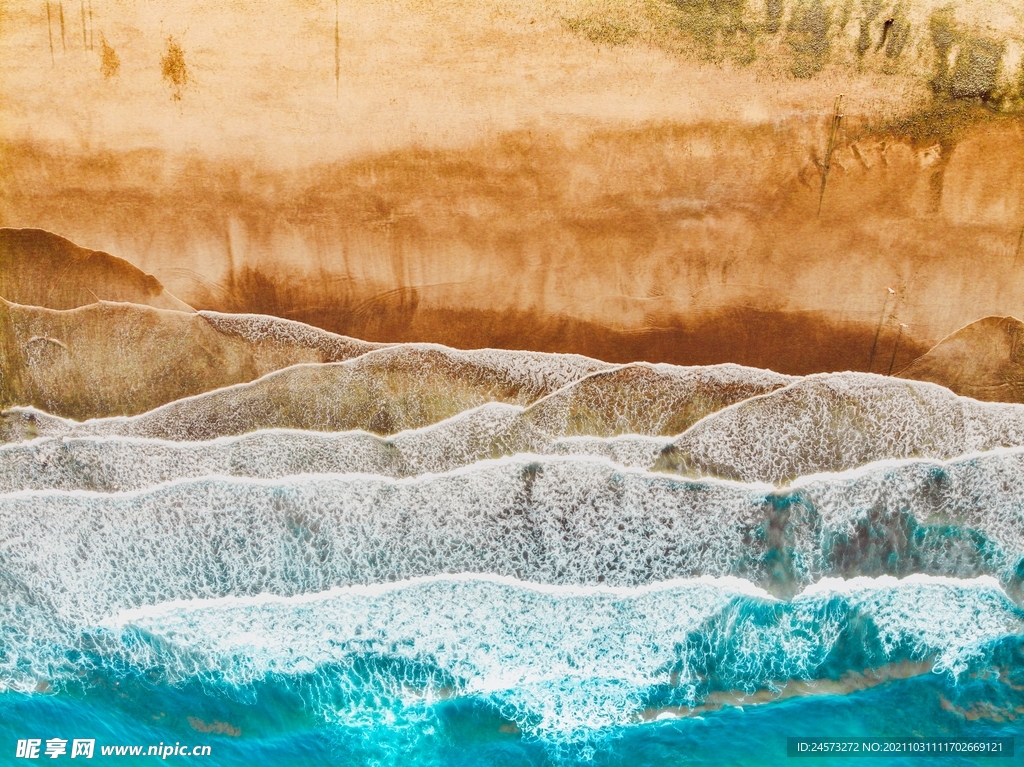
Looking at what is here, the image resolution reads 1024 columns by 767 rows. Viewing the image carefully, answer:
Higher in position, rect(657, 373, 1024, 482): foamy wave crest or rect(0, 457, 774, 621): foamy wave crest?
rect(657, 373, 1024, 482): foamy wave crest

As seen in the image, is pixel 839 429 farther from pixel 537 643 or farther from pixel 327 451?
pixel 327 451

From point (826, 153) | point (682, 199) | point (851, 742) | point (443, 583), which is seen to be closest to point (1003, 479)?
point (851, 742)

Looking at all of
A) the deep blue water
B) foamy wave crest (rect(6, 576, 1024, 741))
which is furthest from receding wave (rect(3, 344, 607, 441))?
the deep blue water

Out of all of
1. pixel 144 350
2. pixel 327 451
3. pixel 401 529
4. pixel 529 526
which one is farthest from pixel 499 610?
pixel 144 350

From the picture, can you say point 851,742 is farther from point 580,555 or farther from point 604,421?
point 604,421

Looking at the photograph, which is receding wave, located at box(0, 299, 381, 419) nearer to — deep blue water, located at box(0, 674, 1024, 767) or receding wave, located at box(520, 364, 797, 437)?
receding wave, located at box(520, 364, 797, 437)

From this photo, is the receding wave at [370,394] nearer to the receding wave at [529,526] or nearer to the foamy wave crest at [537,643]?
the receding wave at [529,526]
